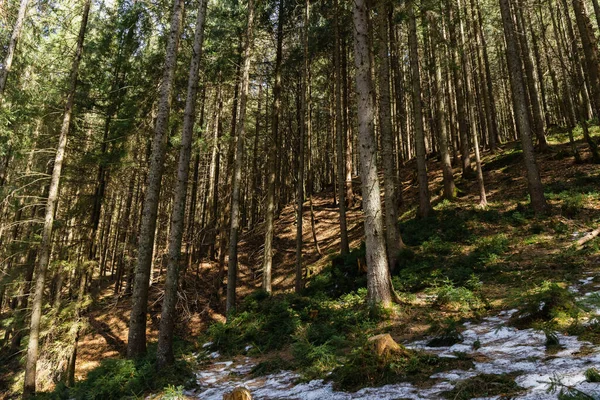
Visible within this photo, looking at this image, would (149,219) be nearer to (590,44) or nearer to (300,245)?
(300,245)

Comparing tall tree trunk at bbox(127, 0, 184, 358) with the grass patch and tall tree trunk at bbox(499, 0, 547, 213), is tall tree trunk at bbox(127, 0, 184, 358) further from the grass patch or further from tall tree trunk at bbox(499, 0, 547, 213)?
tall tree trunk at bbox(499, 0, 547, 213)

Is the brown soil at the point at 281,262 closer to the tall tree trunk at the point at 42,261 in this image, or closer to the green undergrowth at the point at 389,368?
the tall tree trunk at the point at 42,261

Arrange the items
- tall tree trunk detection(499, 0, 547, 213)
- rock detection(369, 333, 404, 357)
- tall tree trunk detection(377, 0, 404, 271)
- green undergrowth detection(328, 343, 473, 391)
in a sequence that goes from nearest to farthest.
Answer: green undergrowth detection(328, 343, 473, 391) < rock detection(369, 333, 404, 357) < tall tree trunk detection(377, 0, 404, 271) < tall tree trunk detection(499, 0, 547, 213)

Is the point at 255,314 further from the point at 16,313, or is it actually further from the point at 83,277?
the point at 16,313

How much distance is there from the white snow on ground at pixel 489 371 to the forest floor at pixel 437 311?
0.03 metres

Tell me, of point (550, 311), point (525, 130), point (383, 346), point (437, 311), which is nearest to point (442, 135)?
point (525, 130)

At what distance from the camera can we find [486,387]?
11.2 ft

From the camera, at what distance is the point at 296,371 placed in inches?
226

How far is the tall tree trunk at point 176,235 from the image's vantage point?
682cm

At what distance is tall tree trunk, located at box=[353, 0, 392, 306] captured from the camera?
7.30m

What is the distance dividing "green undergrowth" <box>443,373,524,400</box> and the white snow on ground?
9 cm

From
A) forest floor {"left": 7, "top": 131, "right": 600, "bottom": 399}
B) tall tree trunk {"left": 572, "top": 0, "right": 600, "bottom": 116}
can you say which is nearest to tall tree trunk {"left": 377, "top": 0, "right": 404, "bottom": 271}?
forest floor {"left": 7, "top": 131, "right": 600, "bottom": 399}

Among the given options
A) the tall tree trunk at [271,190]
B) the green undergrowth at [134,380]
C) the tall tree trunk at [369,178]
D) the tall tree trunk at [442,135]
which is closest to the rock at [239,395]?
the green undergrowth at [134,380]

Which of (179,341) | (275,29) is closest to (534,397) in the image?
(179,341)
